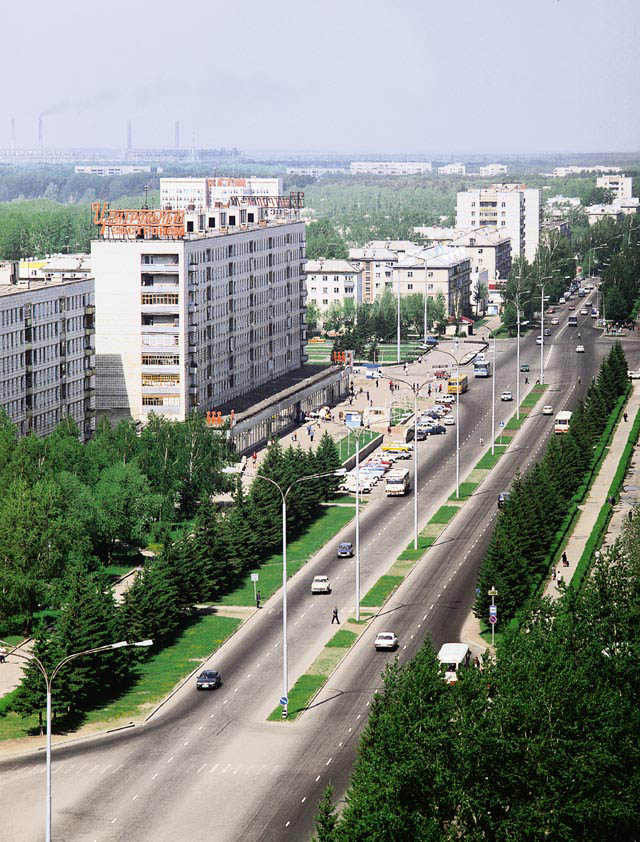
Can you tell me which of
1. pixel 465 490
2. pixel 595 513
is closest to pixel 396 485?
pixel 465 490

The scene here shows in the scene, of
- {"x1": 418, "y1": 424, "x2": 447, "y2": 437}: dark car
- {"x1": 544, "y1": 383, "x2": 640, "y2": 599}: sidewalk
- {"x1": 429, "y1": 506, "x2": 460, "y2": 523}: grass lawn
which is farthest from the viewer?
{"x1": 418, "y1": 424, "x2": 447, "y2": 437}: dark car

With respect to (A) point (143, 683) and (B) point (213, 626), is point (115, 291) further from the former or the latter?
(A) point (143, 683)

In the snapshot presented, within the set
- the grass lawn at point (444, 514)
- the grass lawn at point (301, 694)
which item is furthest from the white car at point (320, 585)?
the grass lawn at point (444, 514)

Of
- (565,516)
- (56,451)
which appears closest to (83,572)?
(56,451)

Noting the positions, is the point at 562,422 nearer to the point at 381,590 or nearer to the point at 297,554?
the point at 297,554

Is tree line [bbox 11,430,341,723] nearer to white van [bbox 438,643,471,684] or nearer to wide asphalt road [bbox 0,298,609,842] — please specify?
wide asphalt road [bbox 0,298,609,842]

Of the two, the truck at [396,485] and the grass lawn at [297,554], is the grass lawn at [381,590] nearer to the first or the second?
the grass lawn at [297,554]

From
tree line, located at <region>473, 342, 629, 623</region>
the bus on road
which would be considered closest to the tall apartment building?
tree line, located at <region>473, 342, 629, 623</region>
